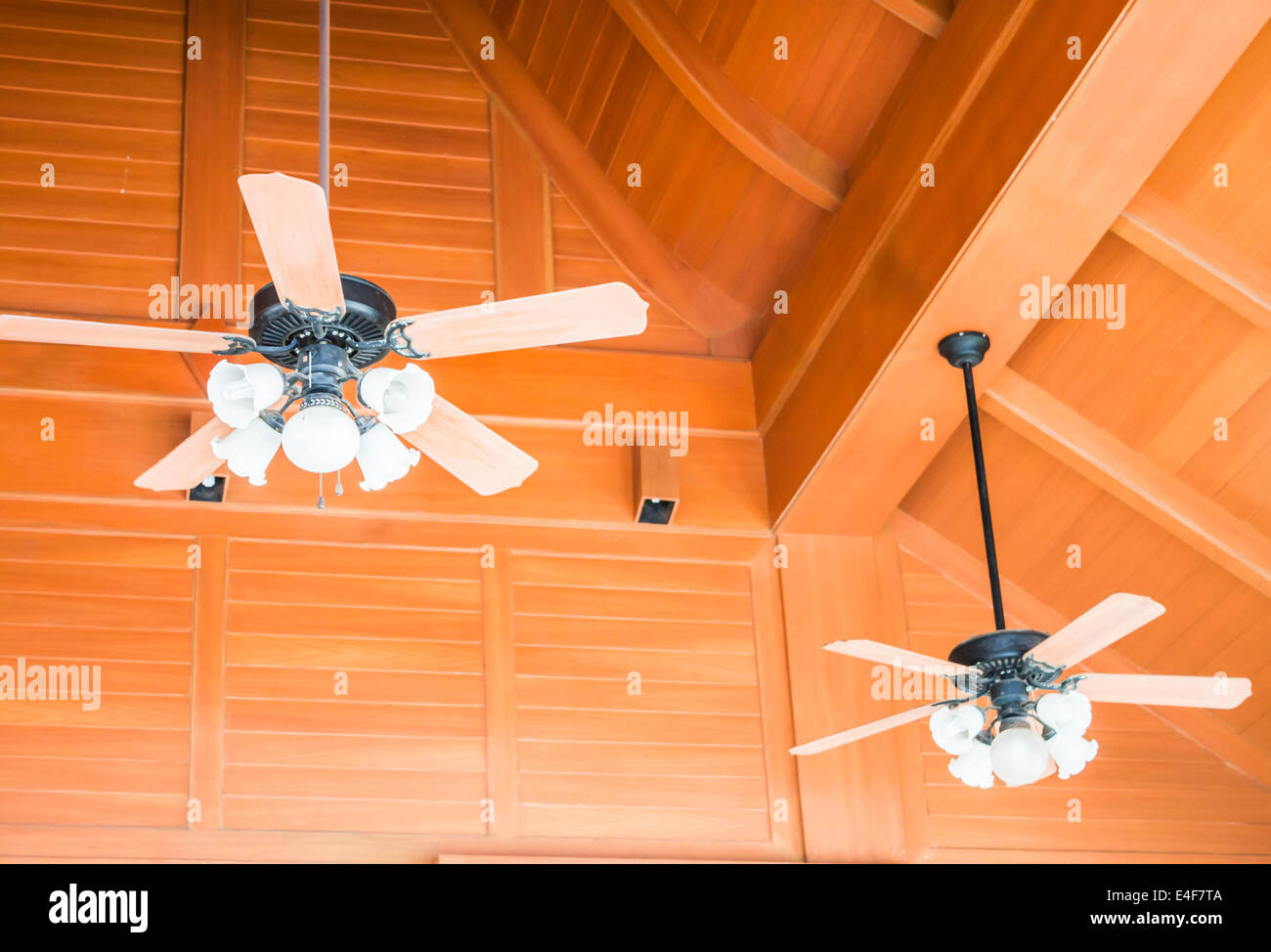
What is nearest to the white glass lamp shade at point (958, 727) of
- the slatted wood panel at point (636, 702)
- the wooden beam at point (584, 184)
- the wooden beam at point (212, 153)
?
the slatted wood panel at point (636, 702)

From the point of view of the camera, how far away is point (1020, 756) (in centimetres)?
318

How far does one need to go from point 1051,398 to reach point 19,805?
3273 millimetres

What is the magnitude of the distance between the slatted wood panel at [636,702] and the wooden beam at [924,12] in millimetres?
1879

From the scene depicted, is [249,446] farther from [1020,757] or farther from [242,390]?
[1020,757]

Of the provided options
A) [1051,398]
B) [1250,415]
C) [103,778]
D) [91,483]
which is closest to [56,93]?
[91,483]

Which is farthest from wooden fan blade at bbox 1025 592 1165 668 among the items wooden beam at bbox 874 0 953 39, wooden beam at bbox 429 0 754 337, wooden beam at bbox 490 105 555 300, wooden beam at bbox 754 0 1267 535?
wooden beam at bbox 490 105 555 300

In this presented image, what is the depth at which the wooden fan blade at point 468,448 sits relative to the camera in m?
2.82

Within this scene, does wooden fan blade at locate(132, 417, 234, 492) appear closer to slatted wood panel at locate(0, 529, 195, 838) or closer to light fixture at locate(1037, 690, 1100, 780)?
slatted wood panel at locate(0, 529, 195, 838)

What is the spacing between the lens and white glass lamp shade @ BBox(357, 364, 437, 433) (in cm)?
249

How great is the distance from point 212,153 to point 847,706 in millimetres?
2898

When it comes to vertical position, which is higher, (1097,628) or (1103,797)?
(1097,628)

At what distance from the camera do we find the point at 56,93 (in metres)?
4.82

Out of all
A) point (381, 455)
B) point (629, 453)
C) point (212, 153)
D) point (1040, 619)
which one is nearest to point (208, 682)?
point (629, 453)

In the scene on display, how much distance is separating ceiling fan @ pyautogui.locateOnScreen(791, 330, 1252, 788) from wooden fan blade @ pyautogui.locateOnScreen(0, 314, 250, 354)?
1.68 meters
